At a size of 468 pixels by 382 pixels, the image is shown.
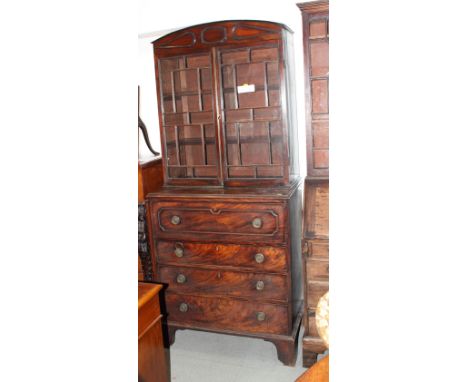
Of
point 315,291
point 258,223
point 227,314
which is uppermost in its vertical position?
point 258,223

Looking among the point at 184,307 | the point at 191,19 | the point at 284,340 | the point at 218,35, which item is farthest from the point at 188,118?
the point at 284,340

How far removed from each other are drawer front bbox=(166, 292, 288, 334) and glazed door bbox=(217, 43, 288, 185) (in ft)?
2.47

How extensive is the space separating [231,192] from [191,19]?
1.43 metres

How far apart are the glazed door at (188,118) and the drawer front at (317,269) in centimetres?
76

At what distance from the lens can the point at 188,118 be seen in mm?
2539

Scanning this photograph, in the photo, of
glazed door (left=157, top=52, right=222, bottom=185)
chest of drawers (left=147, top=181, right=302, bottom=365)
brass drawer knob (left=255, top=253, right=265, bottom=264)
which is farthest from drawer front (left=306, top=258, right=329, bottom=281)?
glazed door (left=157, top=52, right=222, bottom=185)

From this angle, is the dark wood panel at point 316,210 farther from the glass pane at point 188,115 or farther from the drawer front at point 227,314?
the glass pane at point 188,115

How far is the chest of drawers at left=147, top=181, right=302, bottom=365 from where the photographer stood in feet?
7.21

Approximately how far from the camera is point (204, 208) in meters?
2.28

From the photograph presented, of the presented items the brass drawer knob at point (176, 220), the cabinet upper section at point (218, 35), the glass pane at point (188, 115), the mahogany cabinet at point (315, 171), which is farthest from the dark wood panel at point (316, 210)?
the cabinet upper section at point (218, 35)

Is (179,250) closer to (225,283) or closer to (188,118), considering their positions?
(225,283)

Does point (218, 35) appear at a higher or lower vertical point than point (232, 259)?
higher
